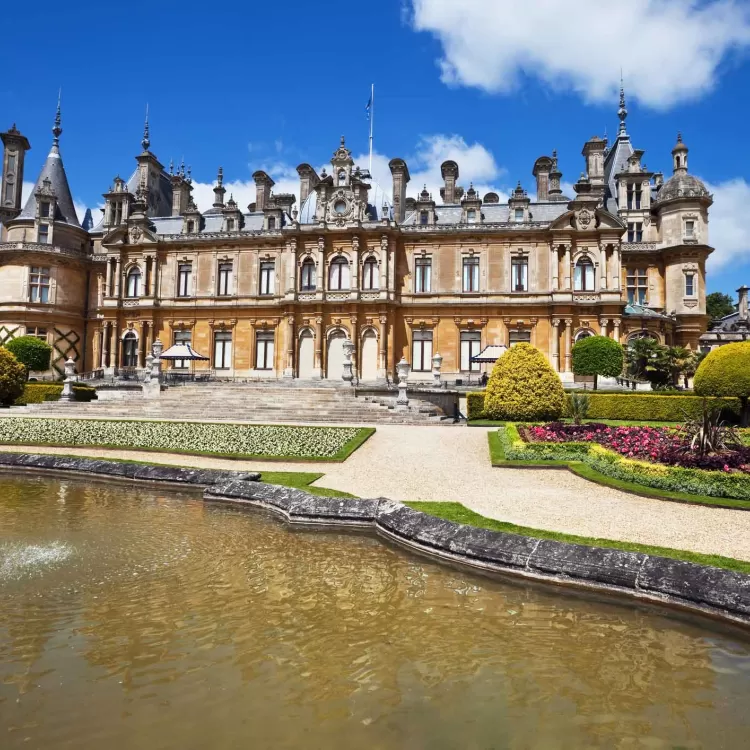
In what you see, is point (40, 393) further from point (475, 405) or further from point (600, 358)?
point (600, 358)

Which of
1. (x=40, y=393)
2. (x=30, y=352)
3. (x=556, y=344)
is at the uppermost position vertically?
(x=556, y=344)

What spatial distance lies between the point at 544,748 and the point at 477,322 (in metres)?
32.0

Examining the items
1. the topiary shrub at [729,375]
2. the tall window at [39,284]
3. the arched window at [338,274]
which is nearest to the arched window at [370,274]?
the arched window at [338,274]

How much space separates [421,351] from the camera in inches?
1379

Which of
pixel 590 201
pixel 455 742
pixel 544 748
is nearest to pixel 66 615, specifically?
pixel 455 742

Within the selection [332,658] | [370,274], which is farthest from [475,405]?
[332,658]

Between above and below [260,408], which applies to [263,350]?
above

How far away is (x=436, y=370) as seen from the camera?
30344 millimetres

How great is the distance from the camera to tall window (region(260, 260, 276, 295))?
36.8 meters

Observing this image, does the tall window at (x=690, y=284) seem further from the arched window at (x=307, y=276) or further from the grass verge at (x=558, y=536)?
the grass verge at (x=558, y=536)

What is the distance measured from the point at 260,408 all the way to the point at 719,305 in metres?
55.0

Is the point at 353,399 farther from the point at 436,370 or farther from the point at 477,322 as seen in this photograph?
the point at 477,322

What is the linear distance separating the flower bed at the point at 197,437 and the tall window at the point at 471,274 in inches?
751

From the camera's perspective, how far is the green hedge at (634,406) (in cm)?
2197
